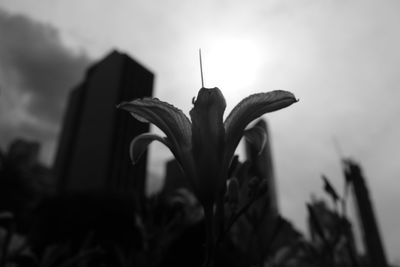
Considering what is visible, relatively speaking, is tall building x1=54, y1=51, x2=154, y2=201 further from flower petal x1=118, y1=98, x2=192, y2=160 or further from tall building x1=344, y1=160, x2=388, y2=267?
flower petal x1=118, y1=98, x2=192, y2=160

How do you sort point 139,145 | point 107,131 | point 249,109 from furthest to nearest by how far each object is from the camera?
point 107,131 < point 139,145 < point 249,109

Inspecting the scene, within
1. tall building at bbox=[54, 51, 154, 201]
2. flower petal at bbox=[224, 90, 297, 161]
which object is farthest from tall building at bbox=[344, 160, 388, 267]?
tall building at bbox=[54, 51, 154, 201]

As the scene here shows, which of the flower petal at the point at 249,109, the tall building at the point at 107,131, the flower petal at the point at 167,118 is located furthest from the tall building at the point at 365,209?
the tall building at the point at 107,131

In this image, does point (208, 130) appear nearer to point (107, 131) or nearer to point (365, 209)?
point (365, 209)

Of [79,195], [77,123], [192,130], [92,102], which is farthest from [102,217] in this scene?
[77,123]

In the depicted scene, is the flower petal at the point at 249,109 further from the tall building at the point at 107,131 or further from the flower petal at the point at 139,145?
the tall building at the point at 107,131

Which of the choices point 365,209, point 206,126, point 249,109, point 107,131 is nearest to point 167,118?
point 206,126

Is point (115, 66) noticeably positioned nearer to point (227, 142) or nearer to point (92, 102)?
point (92, 102)
